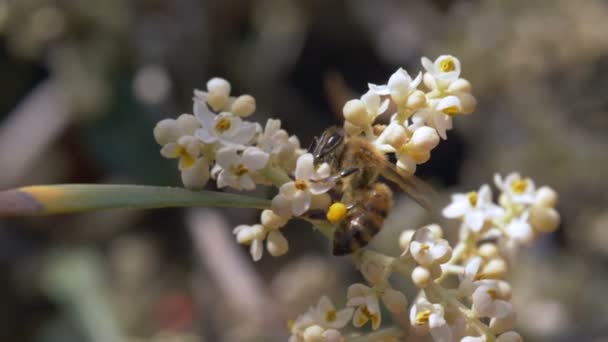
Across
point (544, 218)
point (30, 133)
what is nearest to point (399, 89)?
point (544, 218)

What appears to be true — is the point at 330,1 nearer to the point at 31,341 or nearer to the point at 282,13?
the point at 282,13

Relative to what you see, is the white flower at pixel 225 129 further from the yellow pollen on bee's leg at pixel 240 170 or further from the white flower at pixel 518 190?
the white flower at pixel 518 190

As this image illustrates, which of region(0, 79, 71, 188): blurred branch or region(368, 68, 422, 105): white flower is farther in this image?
region(0, 79, 71, 188): blurred branch

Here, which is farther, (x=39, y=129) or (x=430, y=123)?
(x=39, y=129)

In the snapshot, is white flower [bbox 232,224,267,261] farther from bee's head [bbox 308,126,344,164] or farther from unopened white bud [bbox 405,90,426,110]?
unopened white bud [bbox 405,90,426,110]

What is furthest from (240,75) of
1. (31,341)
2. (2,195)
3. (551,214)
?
(2,195)

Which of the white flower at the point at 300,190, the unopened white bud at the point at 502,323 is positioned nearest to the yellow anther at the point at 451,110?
the white flower at the point at 300,190

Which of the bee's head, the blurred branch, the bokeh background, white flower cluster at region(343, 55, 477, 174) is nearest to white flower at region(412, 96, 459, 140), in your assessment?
white flower cluster at region(343, 55, 477, 174)
